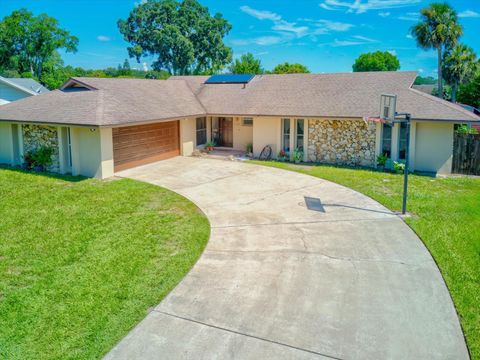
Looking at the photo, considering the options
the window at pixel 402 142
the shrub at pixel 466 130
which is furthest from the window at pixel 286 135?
the shrub at pixel 466 130

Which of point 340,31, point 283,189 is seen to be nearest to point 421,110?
point 283,189

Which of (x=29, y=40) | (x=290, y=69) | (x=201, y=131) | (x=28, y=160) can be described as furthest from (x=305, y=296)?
(x=29, y=40)

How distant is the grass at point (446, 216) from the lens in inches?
267

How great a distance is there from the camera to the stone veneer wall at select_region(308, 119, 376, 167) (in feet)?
59.8

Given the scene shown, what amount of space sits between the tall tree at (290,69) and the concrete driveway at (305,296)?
119 feet

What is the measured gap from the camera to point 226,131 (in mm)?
23297

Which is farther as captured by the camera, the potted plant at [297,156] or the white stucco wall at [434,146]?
the potted plant at [297,156]

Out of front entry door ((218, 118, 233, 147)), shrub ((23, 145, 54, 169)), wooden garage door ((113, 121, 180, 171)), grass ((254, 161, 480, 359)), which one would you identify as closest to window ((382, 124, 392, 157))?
grass ((254, 161, 480, 359))

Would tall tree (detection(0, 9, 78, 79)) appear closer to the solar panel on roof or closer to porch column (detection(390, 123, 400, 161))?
the solar panel on roof

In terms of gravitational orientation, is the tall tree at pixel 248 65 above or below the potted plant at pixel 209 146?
above

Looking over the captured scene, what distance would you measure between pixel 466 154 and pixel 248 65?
31.4 m

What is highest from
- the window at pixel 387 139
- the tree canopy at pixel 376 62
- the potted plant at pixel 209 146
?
the tree canopy at pixel 376 62

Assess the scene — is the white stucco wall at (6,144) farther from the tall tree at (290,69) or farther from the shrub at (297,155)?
the tall tree at (290,69)

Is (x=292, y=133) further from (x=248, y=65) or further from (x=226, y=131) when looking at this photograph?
(x=248, y=65)
